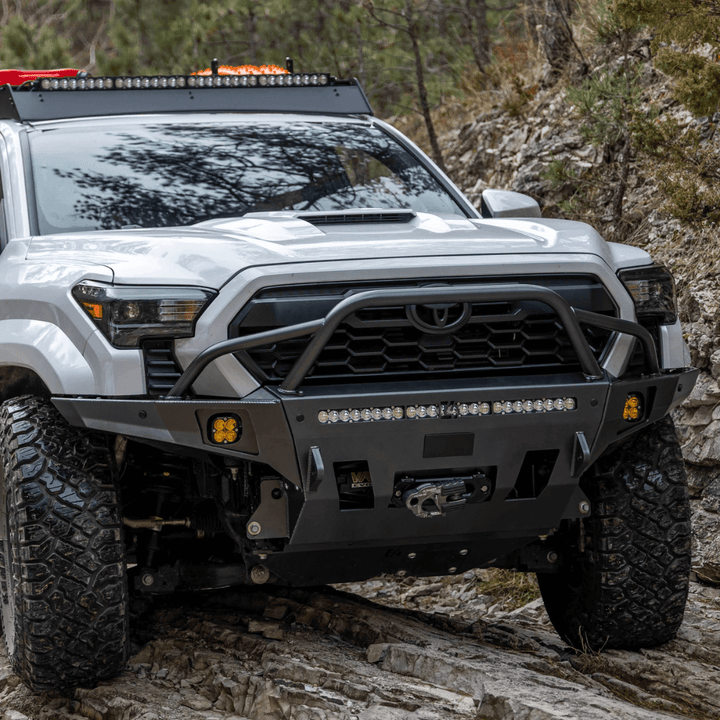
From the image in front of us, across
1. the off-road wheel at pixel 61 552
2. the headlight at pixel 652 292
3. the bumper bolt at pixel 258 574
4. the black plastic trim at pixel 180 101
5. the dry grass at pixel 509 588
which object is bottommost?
the dry grass at pixel 509 588

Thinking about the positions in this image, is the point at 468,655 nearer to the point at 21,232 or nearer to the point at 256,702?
the point at 256,702

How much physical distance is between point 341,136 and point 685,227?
258cm

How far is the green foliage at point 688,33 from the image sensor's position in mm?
5113

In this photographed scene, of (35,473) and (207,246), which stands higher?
(207,246)

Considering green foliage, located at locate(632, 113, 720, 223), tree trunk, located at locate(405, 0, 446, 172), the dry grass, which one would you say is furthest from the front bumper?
tree trunk, located at locate(405, 0, 446, 172)

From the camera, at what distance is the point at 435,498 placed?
3244mm

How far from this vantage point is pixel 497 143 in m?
10.0

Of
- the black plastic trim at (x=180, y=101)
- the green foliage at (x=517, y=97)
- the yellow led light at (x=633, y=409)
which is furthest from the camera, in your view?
the green foliage at (x=517, y=97)

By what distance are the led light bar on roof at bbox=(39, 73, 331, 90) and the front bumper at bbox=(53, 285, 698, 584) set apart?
2.14 meters

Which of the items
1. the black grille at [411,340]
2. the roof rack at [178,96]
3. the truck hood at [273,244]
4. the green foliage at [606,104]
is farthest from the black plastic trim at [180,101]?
the green foliage at [606,104]

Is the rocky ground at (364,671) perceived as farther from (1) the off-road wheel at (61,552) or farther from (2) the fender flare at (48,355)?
(2) the fender flare at (48,355)

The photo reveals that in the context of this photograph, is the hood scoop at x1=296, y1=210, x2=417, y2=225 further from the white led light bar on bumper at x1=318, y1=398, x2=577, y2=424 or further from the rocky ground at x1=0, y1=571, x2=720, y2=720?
the rocky ground at x1=0, y1=571, x2=720, y2=720

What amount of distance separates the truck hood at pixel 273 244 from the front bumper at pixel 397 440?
0.95ft

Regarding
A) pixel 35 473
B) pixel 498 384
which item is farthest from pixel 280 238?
pixel 35 473
